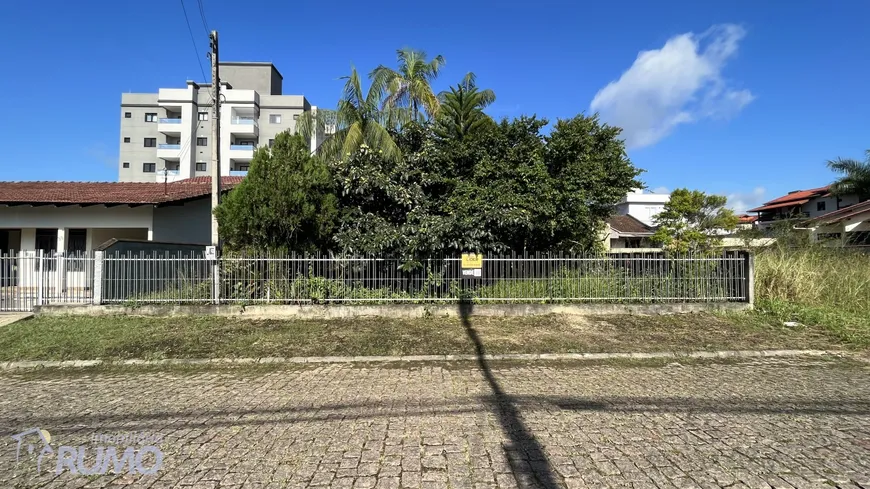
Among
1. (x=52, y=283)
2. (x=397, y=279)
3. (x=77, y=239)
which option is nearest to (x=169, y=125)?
(x=77, y=239)

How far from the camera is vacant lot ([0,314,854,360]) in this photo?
24.7 feet

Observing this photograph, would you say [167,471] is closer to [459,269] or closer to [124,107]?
[459,269]

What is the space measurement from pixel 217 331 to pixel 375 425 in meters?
5.67

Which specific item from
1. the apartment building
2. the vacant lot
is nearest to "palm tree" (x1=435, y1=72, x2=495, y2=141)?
the vacant lot

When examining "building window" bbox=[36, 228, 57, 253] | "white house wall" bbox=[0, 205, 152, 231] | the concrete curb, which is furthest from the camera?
"building window" bbox=[36, 228, 57, 253]

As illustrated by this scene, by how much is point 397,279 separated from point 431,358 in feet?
11.7

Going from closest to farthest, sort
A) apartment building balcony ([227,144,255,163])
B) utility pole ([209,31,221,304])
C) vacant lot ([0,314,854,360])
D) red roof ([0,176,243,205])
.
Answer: vacant lot ([0,314,854,360]), utility pole ([209,31,221,304]), red roof ([0,176,243,205]), apartment building balcony ([227,144,255,163])

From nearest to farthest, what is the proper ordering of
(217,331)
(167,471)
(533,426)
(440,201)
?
(167,471), (533,426), (217,331), (440,201)

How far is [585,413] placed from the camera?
4.61 metres

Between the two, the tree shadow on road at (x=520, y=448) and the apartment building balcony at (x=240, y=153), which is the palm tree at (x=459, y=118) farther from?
the apartment building balcony at (x=240, y=153)

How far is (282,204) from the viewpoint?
10.0m

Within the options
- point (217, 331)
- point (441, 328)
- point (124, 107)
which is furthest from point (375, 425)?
point (124, 107)

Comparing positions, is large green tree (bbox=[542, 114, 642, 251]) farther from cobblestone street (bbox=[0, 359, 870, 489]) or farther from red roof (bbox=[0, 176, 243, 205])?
red roof (bbox=[0, 176, 243, 205])

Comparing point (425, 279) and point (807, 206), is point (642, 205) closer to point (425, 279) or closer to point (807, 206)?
point (807, 206)
